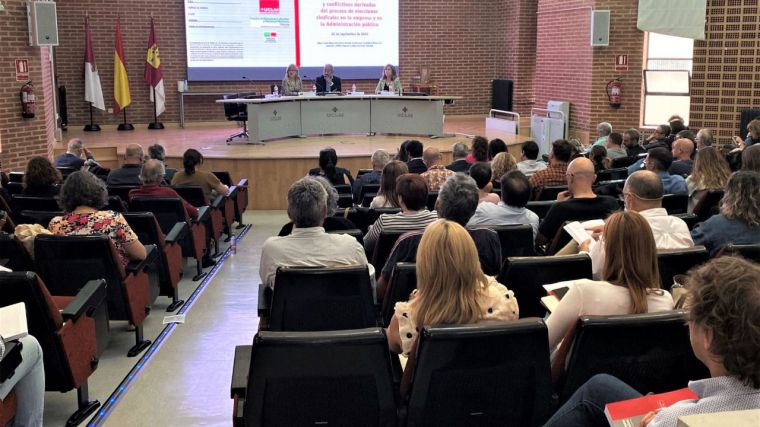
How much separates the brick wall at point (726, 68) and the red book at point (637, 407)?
1028 centimetres

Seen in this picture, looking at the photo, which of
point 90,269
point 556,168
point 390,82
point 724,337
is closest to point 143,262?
point 90,269

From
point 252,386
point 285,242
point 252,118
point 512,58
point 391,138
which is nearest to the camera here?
point 252,386

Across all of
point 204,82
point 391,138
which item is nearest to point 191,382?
point 391,138

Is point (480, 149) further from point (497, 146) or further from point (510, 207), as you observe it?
point (510, 207)

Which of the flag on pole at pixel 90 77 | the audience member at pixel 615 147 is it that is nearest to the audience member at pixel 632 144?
the audience member at pixel 615 147

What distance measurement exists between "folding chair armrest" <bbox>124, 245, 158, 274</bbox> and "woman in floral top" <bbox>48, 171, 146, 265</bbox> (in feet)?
0.12

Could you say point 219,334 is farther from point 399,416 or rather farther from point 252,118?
point 252,118

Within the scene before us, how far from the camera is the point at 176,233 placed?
5.44 m

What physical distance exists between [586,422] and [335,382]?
0.78 meters

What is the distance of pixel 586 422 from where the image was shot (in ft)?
7.01

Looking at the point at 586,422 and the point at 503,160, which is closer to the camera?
the point at 586,422

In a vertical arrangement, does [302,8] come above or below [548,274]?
above

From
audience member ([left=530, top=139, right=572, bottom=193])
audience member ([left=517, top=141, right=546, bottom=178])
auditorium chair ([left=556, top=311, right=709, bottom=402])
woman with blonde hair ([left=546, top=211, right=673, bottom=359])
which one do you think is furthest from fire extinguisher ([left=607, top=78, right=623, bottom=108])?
auditorium chair ([left=556, top=311, right=709, bottom=402])

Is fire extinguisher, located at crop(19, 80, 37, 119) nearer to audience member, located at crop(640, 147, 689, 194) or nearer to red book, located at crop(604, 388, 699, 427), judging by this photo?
audience member, located at crop(640, 147, 689, 194)
